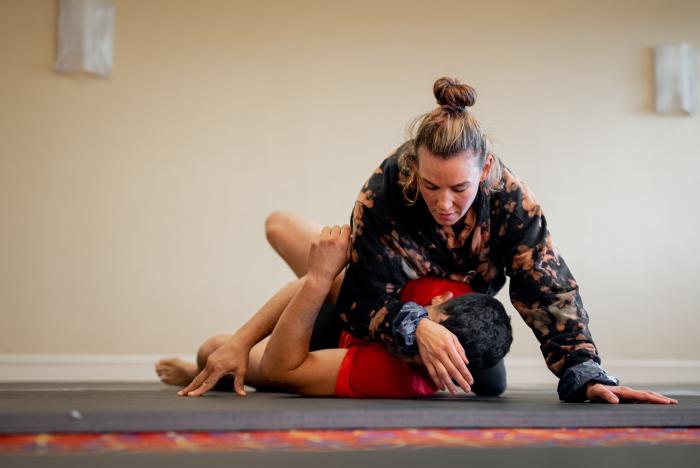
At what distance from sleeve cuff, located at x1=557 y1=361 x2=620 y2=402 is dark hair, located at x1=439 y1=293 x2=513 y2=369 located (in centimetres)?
14

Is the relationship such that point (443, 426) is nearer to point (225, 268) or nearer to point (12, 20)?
point (225, 268)

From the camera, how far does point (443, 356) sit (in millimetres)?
1558

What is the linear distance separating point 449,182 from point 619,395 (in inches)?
21.5

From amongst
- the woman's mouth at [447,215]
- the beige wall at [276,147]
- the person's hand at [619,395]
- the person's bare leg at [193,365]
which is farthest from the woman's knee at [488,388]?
the beige wall at [276,147]

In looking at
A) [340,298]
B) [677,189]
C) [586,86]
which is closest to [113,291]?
[340,298]

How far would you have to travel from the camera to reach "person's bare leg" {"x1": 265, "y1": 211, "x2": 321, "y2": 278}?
8.12 feet

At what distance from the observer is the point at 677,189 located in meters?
4.14

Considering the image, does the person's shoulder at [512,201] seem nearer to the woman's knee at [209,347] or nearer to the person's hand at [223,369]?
A: the person's hand at [223,369]

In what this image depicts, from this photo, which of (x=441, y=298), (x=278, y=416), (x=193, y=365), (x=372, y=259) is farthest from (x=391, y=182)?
(x=193, y=365)

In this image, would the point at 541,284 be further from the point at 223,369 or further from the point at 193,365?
the point at 193,365

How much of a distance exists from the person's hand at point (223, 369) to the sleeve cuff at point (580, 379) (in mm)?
706

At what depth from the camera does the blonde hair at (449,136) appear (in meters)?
1.61

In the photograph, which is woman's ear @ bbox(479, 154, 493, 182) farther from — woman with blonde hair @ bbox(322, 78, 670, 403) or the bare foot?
the bare foot

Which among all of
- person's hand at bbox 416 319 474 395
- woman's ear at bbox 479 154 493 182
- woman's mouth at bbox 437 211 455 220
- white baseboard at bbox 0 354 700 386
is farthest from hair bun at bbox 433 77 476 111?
white baseboard at bbox 0 354 700 386
